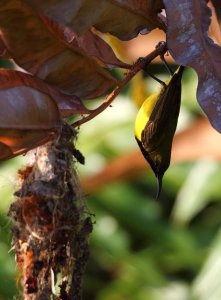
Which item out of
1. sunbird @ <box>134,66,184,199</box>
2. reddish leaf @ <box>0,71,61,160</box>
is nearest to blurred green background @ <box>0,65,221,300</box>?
sunbird @ <box>134,66,184,199</box>

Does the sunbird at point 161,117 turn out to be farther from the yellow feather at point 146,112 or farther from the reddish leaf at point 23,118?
the reddish leaf at point 23,118

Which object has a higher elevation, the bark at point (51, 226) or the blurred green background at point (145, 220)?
the bark at point (51, 226)

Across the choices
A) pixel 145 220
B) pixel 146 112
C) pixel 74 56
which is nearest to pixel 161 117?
pixel 146 112

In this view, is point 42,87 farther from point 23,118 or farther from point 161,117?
point 161,117

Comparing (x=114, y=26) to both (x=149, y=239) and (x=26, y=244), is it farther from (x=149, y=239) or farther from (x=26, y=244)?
(x=149, y=239)

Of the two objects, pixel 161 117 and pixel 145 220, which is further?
pixel 145 220

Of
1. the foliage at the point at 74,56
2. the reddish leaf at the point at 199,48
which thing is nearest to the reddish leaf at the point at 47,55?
the foliage at the point at 74,56
